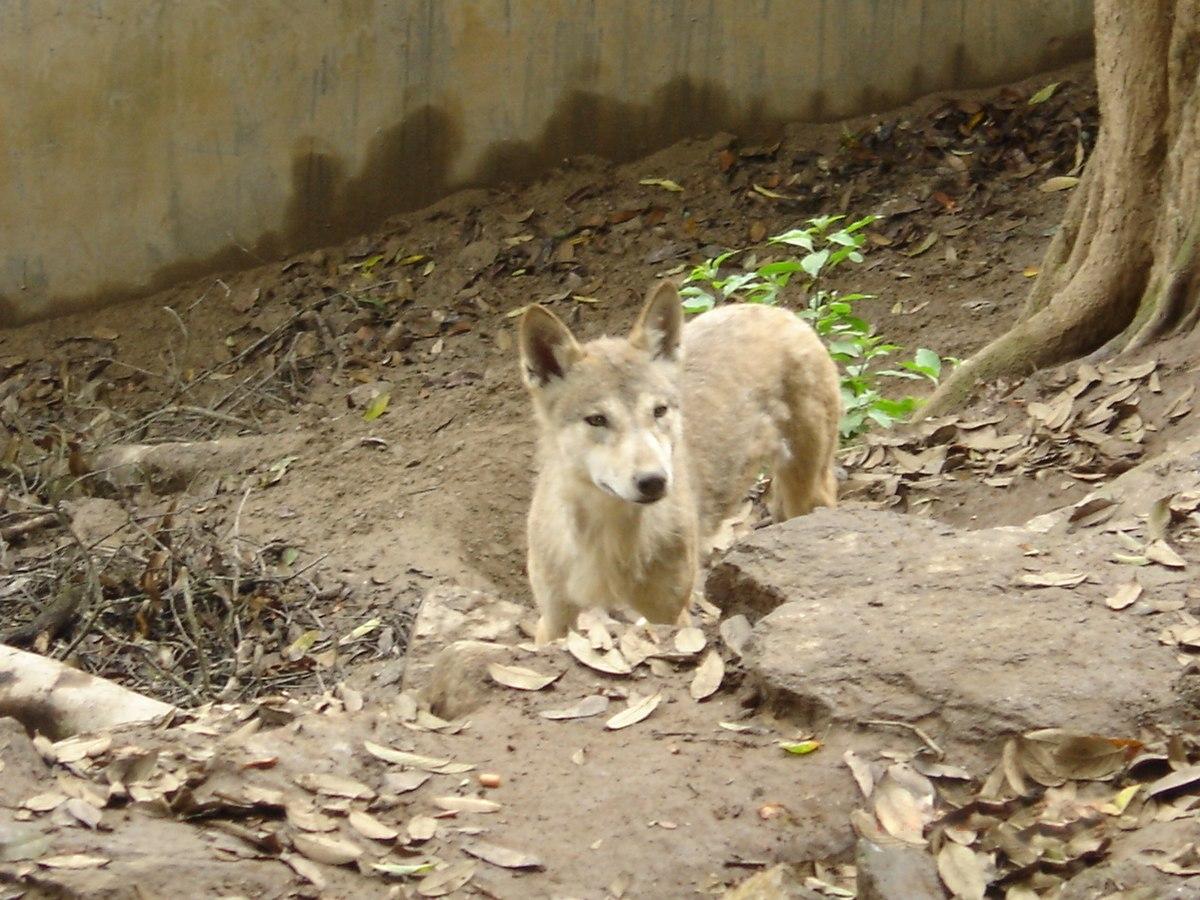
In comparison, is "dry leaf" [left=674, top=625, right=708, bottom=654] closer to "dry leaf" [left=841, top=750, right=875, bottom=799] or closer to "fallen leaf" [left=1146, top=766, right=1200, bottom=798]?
"dry leaf" [left=841, top=750, right=875, bottom=799]

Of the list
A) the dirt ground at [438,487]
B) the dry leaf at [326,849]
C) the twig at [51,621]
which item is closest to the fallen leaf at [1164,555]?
the dirt ground at [438,487]

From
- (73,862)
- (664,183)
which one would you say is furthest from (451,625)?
(664,183)

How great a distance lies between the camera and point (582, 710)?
4070mm

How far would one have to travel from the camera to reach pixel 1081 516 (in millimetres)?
4668

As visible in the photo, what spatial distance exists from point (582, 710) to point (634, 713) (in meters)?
0.15

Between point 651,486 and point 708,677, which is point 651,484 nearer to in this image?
point 651,486

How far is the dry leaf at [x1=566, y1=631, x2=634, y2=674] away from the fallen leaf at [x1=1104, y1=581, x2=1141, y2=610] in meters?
1.34

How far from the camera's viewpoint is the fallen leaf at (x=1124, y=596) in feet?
12.9

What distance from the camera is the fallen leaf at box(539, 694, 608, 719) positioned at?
4.05 meters

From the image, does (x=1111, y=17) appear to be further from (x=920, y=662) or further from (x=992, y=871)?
(x=992, y=871)

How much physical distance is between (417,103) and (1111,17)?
5.29 meters

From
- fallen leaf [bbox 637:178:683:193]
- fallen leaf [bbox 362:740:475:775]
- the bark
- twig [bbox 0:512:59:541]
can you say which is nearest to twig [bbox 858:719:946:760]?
fallen leaf [bbox 362:740:475:775]

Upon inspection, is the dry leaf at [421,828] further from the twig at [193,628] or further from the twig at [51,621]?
the twig at [51,621]

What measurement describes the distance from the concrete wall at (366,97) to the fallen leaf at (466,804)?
7322 mm
